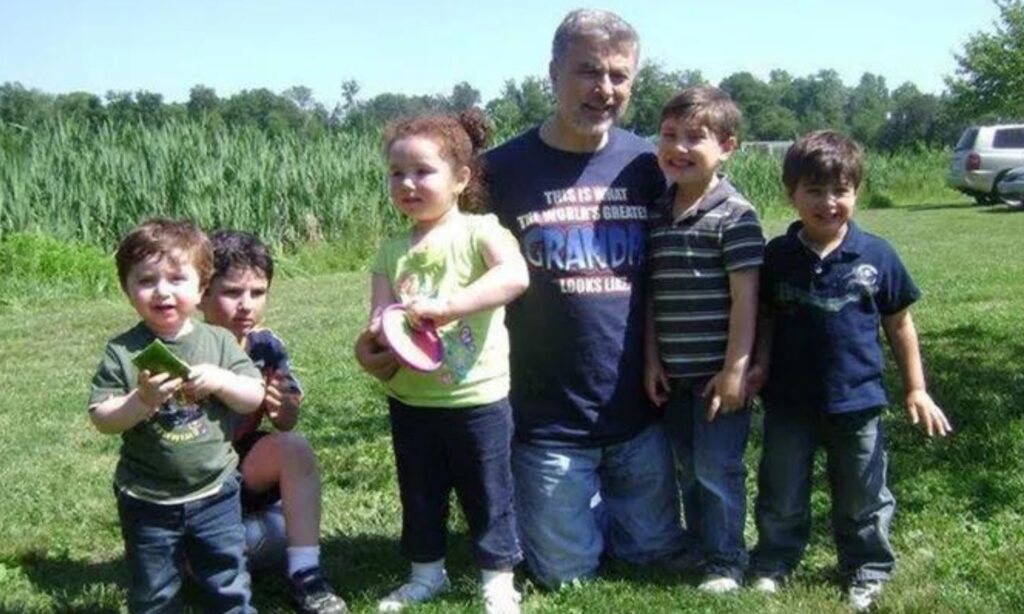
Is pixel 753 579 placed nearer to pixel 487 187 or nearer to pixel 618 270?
pixel 618 270

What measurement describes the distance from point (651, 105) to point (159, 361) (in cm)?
2334

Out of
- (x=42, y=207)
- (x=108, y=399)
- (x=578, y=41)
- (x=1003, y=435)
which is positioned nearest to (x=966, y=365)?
(x=1003, y=435)

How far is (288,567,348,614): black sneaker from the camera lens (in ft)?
13.1

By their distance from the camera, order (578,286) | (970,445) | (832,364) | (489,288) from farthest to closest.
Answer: (970,445) → (578,286) → (832,364) → (489,288)

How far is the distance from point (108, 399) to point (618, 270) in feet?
5.45

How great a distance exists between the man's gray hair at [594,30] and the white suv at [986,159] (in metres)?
26.8

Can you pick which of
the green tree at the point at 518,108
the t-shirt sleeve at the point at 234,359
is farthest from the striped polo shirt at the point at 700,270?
the green tree at the point at 518,108

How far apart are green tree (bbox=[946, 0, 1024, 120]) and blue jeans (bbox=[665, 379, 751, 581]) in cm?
3960

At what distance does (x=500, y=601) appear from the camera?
13.1 feet

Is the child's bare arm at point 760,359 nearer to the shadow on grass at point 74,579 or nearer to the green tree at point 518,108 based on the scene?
the shadow on grass at point 74,579

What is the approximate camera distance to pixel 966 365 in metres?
7.14

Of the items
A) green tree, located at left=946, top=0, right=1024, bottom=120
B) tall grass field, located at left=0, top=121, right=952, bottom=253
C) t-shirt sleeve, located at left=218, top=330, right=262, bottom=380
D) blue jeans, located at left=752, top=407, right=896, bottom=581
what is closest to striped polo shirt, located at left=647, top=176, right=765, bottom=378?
blue jeans, located at left=752, top=407, right=896, bottom=581

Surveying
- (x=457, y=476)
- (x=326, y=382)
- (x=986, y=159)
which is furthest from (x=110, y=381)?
(x=986, y=159)

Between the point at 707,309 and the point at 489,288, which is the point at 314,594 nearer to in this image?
the point at 489,288
